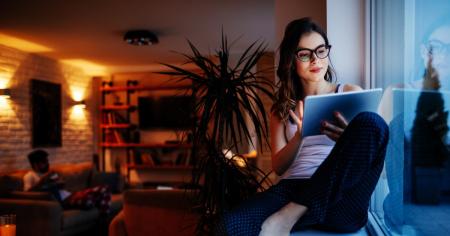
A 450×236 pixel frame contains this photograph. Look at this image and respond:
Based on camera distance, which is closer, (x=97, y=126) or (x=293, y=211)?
(x=293, y=211)

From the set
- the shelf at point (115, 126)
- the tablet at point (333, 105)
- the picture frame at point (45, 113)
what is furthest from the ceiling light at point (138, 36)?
the tablet at point (333, 105)

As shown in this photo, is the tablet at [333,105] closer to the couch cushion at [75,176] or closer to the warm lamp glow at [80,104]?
the couch cushion at [75,176]

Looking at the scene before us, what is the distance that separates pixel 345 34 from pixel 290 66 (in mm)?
532

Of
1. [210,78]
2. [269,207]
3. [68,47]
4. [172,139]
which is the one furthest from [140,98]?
[269,207]

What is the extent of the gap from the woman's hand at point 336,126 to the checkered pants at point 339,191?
11cm

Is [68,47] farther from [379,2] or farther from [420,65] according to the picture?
[420,65]

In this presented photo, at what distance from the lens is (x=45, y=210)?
12.0 ft

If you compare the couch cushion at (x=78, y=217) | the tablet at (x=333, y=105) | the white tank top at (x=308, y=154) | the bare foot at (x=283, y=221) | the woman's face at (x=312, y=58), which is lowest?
the couch cushion at (x=78, y=217)

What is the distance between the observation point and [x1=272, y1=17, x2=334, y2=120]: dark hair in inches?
62.2

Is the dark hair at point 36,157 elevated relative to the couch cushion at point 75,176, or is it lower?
elevated

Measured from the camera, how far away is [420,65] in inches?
49.8

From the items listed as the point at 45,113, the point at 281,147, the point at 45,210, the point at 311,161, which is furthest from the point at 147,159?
the point at 311,161

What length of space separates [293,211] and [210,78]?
0.90m

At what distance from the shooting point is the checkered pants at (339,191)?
1.20m
